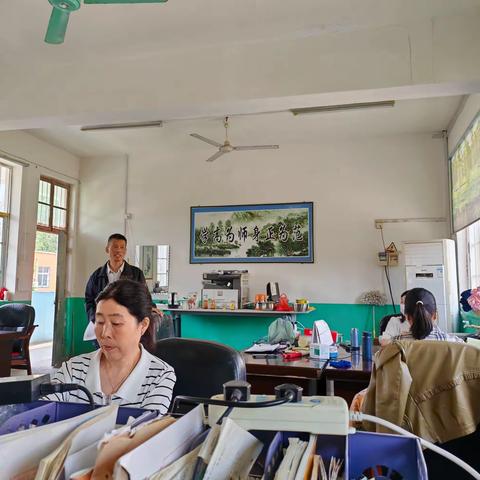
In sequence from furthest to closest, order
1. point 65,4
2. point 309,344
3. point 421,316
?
point 309,344, point 421,316, point 65,4

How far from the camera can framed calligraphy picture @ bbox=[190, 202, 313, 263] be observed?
6535 millimetres

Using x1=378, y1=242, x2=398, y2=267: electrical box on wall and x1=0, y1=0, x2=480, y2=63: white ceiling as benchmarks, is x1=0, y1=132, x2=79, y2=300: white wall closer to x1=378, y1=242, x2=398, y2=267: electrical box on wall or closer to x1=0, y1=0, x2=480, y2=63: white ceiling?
x1=0, y1=0, x2=480, y2=63: white ceiling

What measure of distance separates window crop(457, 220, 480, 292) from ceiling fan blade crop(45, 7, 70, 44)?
470 cm

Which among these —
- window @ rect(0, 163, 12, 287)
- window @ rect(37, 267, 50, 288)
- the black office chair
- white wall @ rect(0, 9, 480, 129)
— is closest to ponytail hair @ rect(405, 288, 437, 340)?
white wall @ rect(0, 9, 480, 129)

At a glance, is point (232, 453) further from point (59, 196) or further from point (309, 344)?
point (59, 196)

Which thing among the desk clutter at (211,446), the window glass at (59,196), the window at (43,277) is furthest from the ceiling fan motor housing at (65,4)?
the window at (43,277)

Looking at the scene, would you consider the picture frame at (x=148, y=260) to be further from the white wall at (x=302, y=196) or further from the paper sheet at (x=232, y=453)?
the paper sheet at (x=232, y=453)

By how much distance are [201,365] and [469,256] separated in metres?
4.94

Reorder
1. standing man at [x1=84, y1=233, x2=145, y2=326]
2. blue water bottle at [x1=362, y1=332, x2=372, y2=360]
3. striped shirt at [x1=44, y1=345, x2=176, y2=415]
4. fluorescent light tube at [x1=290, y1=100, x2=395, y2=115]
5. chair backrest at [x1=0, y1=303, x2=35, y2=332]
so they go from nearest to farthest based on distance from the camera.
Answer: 1. striped shirt at [x1=44, y1=345, x2=176, y2=415]
2. blue water bottle at [x1=362, y1=332, x2=372, y2=360]
3. standing man at [x1=84, y1=233, x2=145, y2=326]
4. fluorescent light tube at [x1=290, y1=100, x2=395, y2=115]
5. chair backrest at [x1=0, y1=303, x2=35, y2=332]

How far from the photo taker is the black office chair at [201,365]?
1.76 metres

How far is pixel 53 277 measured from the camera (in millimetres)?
7277

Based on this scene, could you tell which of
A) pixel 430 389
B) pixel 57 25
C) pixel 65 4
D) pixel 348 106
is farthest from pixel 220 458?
pixel 348 106

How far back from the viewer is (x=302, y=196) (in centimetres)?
661

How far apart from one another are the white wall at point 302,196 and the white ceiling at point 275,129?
0.79 feet
